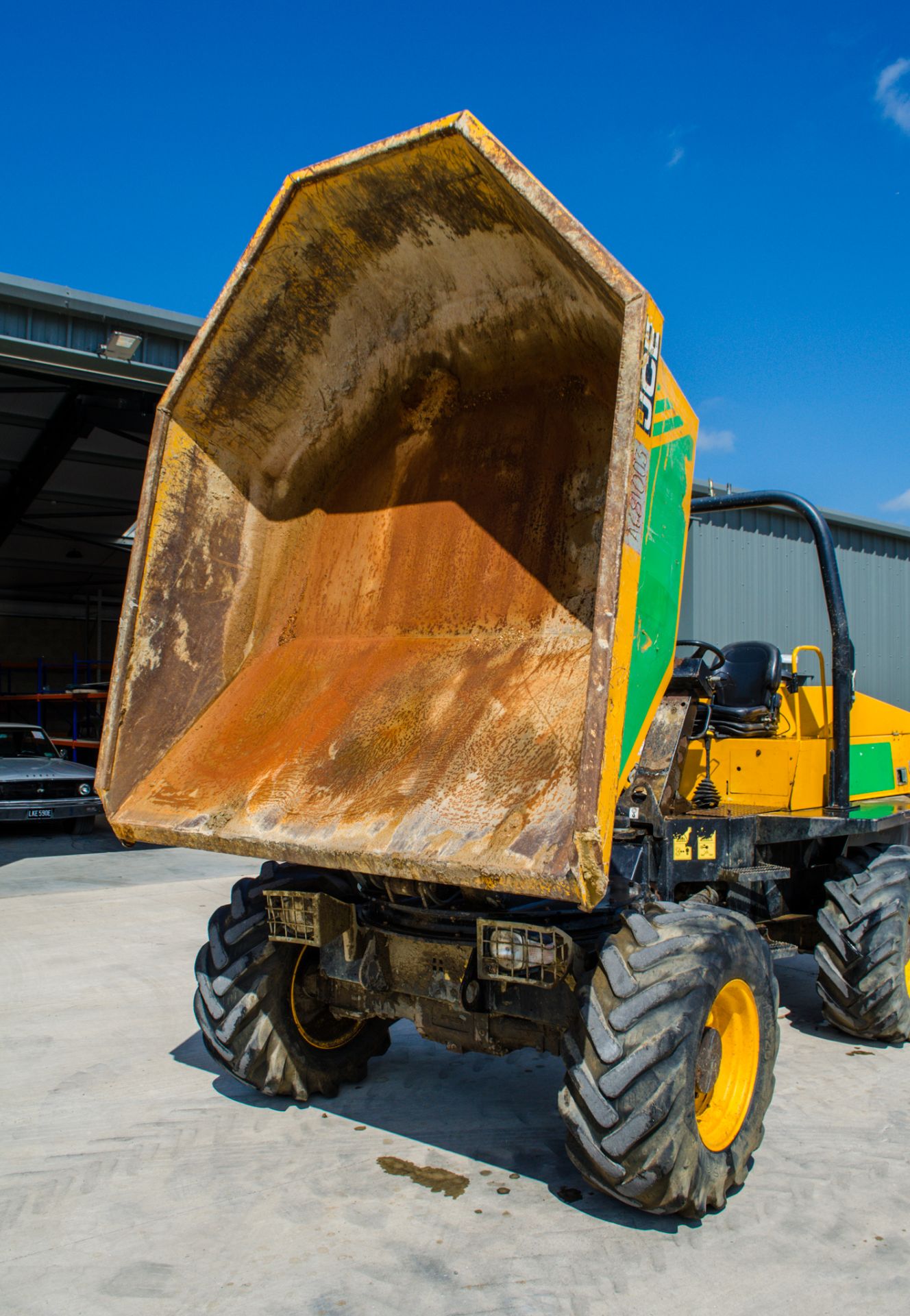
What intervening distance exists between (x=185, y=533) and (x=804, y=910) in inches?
153

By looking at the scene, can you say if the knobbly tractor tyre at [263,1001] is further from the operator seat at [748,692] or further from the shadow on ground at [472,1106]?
the operator seat at [748,692]

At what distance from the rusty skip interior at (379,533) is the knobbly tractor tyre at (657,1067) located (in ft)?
2.20

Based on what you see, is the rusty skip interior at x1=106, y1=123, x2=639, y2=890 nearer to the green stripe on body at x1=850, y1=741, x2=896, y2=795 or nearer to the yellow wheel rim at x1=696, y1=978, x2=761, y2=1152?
the yellow wheel rim at x1=696, y1=978, x2=761, y2=1152

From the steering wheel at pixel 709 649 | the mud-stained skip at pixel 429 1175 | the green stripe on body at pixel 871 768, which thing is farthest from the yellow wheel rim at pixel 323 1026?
the green stripe on body at pixel 871 768

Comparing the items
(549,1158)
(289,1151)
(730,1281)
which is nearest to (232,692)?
(289,1151)

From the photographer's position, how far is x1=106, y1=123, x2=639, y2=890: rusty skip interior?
356 centimetres

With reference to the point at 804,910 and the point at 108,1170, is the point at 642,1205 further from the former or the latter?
the point at 804,910

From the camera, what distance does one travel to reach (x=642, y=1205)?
3.27 m

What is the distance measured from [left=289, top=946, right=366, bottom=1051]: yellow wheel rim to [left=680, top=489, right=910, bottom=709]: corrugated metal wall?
883 centimetres

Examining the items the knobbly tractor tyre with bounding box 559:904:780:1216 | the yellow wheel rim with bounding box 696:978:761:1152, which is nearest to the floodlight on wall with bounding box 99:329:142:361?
the knobbly tractor tyre with bounding box 559:904:780:1216

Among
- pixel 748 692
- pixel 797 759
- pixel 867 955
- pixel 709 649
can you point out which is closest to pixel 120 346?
pixel 709 649

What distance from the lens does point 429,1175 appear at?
3799 mm

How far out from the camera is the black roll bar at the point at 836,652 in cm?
503

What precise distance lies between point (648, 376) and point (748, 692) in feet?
9.26
